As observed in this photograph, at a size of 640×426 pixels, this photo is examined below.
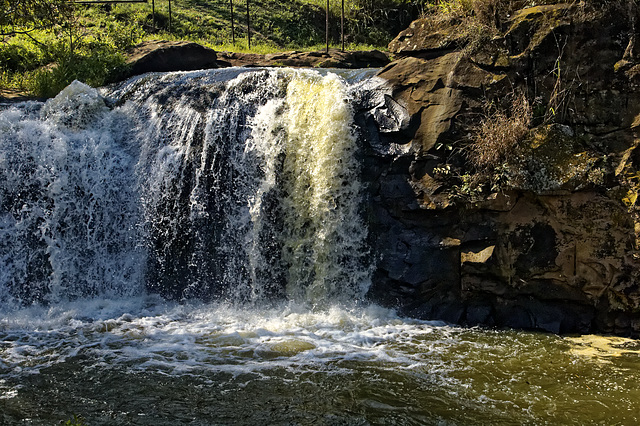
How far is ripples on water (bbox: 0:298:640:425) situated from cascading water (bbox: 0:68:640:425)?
0.02 meters

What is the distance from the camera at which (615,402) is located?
5.01 metres

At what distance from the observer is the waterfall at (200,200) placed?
8070 mm

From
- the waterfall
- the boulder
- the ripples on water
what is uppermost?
the boulder

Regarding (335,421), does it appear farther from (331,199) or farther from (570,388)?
(331,199)

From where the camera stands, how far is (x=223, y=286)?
8.18 m

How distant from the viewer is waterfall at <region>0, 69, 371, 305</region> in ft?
26.5

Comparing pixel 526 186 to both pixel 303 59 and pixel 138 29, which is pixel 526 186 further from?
pixel 138 29

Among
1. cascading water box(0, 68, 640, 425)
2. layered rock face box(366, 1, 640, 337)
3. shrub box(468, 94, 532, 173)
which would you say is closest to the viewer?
cascading water box(0, 68, 640, 425)

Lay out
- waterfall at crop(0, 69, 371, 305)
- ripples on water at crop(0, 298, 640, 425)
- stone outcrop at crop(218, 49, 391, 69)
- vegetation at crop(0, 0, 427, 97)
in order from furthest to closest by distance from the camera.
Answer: stone outcrop at crop(218, 49, 391, 69)
vegetation at crop(0, 0, 427, 97)
waterfall at crop(0, 69, 371, 305)
ripples on water at crop(0, 298, 640, 425)

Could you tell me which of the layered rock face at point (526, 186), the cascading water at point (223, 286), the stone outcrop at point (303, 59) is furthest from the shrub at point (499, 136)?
the stone outcrop at point (303, 59)

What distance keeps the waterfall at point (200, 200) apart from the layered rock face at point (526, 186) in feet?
2.30

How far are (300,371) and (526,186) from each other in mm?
3668

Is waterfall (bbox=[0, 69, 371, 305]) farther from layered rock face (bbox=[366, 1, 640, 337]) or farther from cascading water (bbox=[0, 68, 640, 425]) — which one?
layered rock face (bbox=[366, 1, 640, 337])

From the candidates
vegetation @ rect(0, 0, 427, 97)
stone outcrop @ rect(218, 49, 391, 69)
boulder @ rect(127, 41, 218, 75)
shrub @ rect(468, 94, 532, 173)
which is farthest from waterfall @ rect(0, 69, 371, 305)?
stone outcrop @ rect(218, 49, 391, 69)
